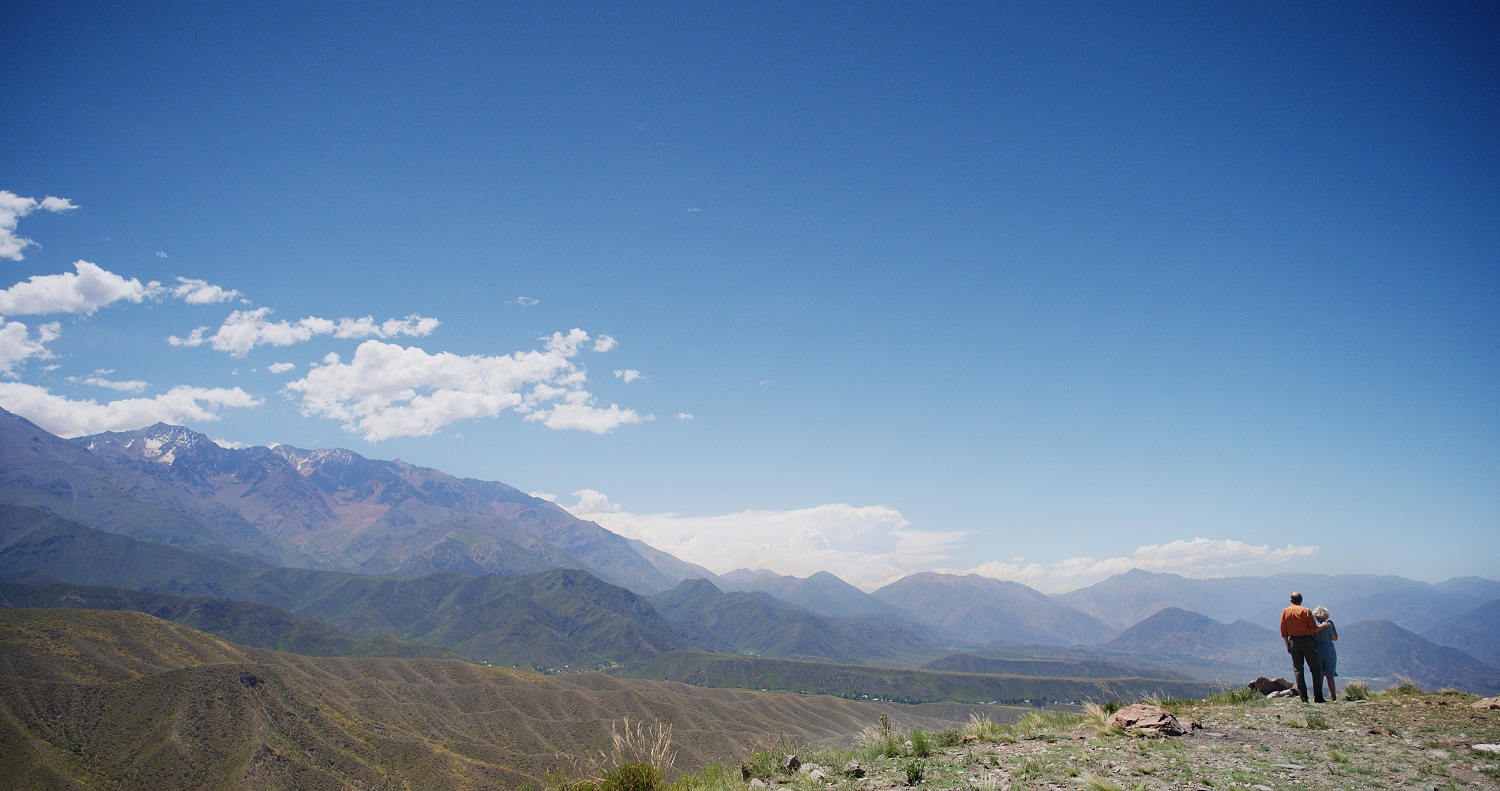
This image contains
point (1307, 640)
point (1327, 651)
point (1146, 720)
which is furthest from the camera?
point (1307, 640)

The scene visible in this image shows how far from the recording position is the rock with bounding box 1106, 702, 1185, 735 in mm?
11859

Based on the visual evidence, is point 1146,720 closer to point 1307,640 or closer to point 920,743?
point 920,743

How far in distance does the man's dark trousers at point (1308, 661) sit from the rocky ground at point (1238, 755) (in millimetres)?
1625

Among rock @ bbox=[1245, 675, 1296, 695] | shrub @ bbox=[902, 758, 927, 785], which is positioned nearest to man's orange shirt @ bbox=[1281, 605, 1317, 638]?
rock @ bbox=[1245, 675, 1296, 695]

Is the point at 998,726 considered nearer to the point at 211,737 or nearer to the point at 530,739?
the point at 211,737

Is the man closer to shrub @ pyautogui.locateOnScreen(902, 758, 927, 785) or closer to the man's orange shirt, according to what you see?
the man's orange shirt

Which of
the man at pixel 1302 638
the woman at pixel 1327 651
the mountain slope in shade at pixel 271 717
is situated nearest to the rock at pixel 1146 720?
the man at pixel 1302 638

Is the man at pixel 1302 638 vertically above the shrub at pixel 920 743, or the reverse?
the man at pixel 1302 638

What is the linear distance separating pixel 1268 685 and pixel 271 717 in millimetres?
131833

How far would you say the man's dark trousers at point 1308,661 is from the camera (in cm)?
1545

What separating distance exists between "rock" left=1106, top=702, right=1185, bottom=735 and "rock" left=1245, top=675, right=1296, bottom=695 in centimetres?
597

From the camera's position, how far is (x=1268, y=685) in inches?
661

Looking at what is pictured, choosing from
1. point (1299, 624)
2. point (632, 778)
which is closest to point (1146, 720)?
point (1299, 624)

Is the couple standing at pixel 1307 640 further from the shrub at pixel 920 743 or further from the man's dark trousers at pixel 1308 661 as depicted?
the shrub at pixel 920 743
